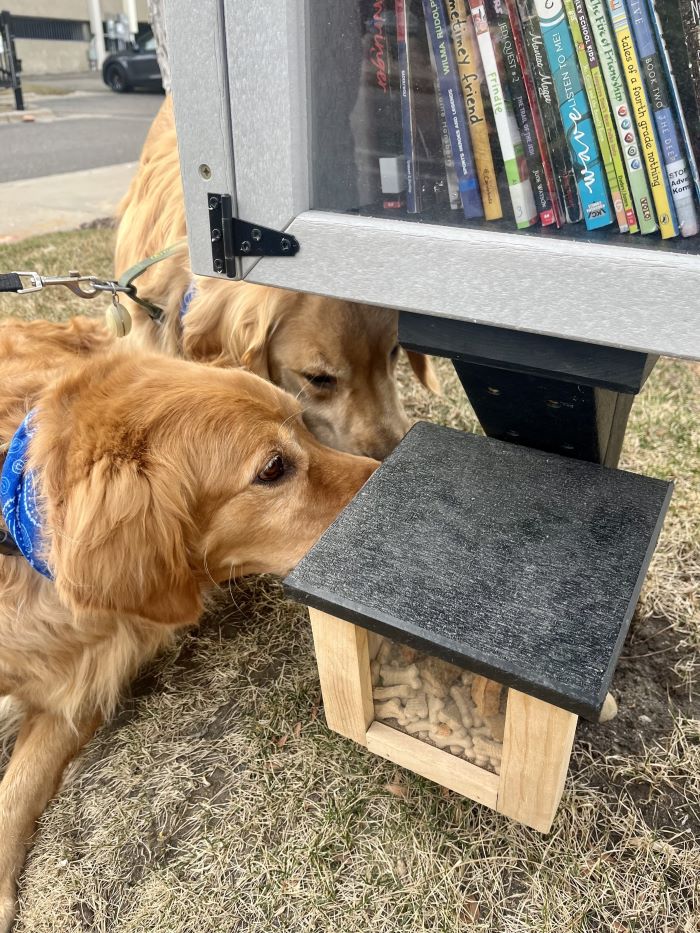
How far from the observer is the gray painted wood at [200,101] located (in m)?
1.41

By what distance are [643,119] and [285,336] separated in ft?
4.65

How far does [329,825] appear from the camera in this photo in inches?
71.0

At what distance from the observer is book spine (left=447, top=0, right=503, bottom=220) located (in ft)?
4.21

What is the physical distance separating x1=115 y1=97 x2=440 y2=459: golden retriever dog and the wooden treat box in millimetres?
678

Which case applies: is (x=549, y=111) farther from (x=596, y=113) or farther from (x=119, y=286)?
(x=119, y=286)

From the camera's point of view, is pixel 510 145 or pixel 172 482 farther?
pixel 172 482

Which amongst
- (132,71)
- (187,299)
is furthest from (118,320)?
(132,71)

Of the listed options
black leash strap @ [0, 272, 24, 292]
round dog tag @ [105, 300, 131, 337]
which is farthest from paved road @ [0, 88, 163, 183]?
black leash strap @ [0, 272, 24, 292]

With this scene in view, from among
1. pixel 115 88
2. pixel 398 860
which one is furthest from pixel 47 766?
pixel 115 88

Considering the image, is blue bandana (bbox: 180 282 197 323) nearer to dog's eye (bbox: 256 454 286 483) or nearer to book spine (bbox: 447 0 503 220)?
dog's eye (bbox: 256 454 286 483)

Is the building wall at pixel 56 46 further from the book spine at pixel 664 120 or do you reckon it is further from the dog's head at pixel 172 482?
the book spine at pixel 664 120

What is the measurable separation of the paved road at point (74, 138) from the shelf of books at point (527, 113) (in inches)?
389

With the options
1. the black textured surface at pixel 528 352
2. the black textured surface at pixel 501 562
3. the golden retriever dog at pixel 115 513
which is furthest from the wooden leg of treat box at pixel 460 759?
the black textured surface at pixel 528 352

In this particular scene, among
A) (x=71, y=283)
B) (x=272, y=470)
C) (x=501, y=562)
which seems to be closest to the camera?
(x=501, y=562)
